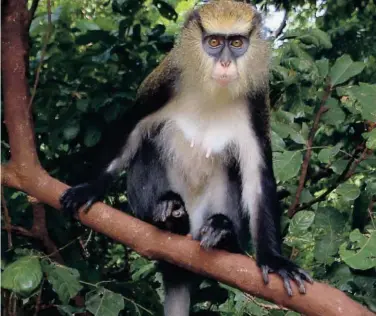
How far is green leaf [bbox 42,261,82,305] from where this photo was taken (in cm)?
322

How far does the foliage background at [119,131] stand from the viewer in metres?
3.37

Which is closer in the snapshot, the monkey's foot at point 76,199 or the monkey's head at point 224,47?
the monkey's foot at point 76,199

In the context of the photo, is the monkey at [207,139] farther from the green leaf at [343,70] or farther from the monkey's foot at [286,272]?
the green leaf at [343,70]

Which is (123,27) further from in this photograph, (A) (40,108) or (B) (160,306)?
(B) (160,306)

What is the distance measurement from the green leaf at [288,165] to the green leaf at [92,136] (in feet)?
3.70

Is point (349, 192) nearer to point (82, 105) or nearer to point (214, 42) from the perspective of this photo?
point (214, 42)

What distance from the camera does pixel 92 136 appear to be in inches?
165

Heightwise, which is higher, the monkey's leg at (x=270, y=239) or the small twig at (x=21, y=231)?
the monkey's leg at (x=270, y=239)

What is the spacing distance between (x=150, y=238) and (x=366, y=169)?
4.27 feet

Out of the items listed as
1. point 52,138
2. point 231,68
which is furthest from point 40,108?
point 231,68

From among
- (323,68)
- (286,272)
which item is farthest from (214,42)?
(286,272)

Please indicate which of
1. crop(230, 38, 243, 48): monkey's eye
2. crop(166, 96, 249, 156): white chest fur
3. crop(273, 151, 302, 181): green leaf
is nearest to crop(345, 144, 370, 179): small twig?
crop(273, 151, 302, 181): green leaf

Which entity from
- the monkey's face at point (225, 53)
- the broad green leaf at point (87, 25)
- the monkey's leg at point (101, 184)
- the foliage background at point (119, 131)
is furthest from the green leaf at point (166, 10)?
the monkey's leg at point (101, 184)

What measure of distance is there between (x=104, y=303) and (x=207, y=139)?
1202mm
